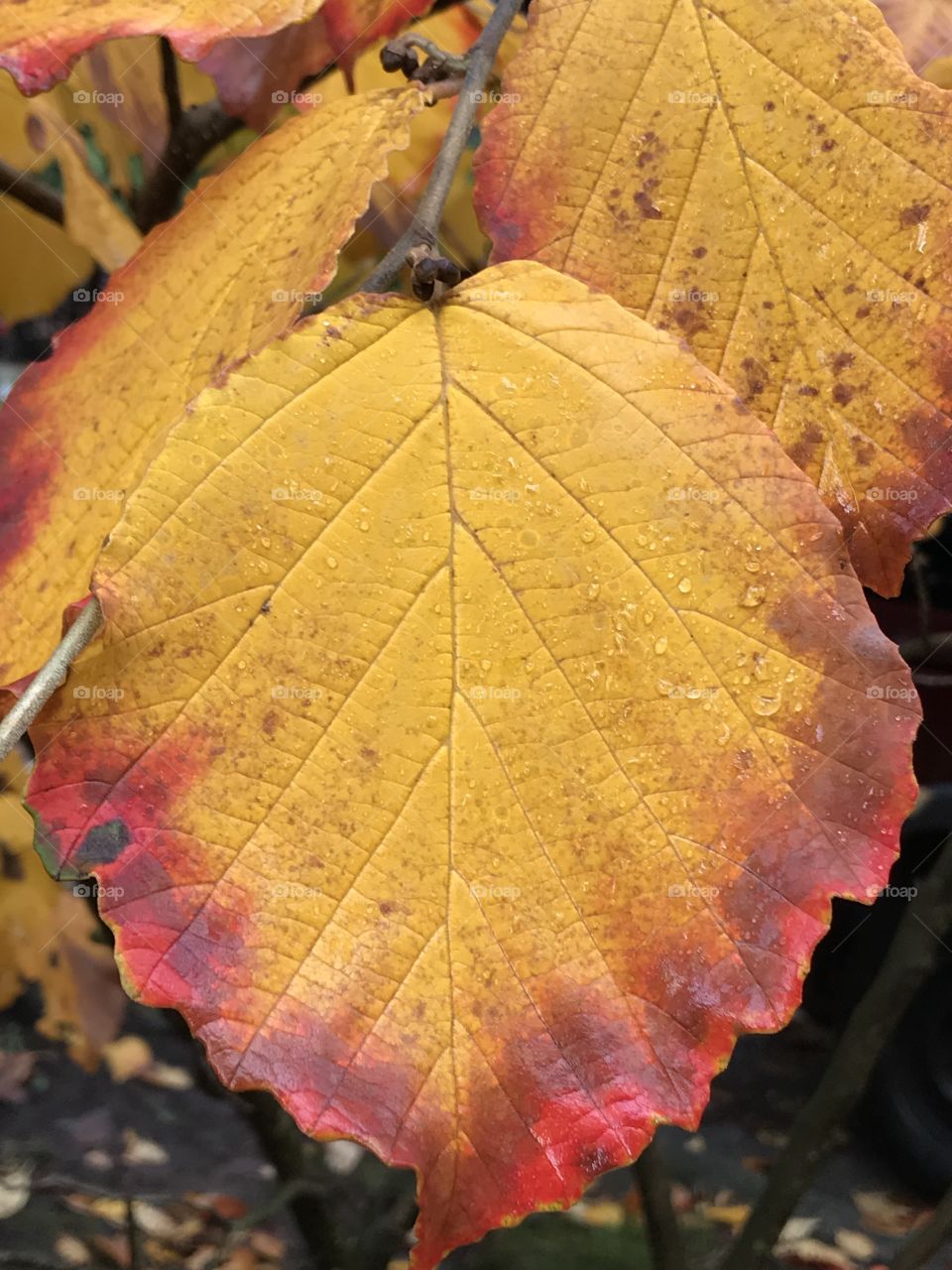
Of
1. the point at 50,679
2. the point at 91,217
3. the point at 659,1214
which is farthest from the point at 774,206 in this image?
the point at 659,1214

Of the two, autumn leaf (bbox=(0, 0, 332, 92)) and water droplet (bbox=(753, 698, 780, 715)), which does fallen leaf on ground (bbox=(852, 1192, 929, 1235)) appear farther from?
autumn leaf (bbox=(0, 0, 332, 92))

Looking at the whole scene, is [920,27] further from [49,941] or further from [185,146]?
[49,941]

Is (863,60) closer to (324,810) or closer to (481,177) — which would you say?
(481,177)

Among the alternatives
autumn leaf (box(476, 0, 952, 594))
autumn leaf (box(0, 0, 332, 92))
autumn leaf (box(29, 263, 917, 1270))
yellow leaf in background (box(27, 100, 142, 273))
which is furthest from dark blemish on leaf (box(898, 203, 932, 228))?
yellow leaf in background (box(27, 100, 142, 273))

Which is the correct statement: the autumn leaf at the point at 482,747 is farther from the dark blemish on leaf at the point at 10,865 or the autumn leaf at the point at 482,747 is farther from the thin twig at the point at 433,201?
the dark blemish on leaf at the point at 10,865

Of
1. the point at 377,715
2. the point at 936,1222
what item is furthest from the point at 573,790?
the point at 936,1222

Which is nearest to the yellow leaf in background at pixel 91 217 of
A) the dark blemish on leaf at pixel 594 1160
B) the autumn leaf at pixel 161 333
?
the autumn leaf at pixel 161 333
